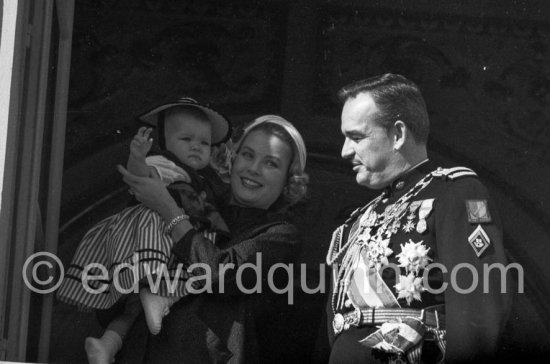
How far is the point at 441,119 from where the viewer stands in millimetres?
9625

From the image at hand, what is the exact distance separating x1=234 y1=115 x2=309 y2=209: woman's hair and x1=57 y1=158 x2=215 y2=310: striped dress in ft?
1.26

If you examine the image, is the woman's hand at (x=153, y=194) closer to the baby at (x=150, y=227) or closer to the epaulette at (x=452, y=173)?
the baby at (x=150, y=227)

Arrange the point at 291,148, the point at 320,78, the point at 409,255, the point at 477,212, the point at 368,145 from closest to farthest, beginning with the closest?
1. the point at 409,255
2. the point at 477,212
3. the point at 368,145
4. the point at 291,148
5. the point at 320,78

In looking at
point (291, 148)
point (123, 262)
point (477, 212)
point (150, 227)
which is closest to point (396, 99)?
point (291, 148)

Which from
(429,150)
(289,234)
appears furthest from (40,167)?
(429,150)

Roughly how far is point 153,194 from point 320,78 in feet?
3.24

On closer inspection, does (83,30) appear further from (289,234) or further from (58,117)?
(289,234)

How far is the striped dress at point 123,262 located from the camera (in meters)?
9.34

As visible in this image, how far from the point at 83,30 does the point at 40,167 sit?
780mm

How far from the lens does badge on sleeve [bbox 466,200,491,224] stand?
9.21 meters

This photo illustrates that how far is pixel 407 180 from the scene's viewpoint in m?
9.38

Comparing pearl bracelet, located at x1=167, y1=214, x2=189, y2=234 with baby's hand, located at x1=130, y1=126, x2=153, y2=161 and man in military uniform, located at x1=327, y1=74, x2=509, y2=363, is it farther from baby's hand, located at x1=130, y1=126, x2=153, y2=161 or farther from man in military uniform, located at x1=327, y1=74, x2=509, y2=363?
man in military uniform, located at x1=327, y1=74, x2=509, y2=363

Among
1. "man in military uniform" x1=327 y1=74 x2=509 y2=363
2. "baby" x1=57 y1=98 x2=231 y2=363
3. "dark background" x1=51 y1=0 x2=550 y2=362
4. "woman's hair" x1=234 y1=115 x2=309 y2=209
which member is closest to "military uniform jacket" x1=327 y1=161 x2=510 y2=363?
"man in military uniform" x1=327 y1=74 x2=509 y2=363

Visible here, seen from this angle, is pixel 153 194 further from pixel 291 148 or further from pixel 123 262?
pixel 291 148
